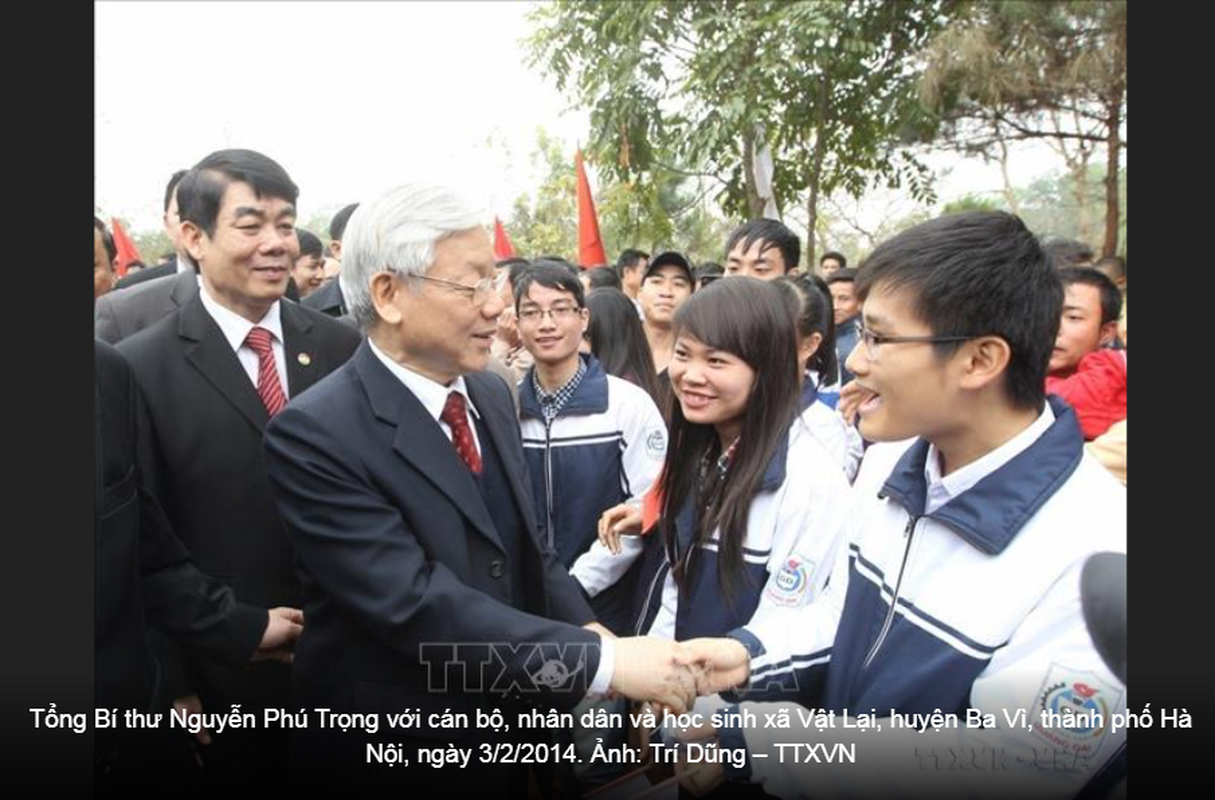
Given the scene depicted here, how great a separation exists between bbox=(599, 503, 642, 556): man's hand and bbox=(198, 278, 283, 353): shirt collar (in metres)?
1.08

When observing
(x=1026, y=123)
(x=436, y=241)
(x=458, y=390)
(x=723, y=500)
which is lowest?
(x=723, y=500)

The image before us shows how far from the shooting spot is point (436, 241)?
1.89 m

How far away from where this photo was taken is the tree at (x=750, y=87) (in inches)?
377

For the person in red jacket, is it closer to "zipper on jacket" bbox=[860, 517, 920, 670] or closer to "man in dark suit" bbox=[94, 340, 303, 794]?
"zipper on jacket" bbox=[860, 517, 920, 670]

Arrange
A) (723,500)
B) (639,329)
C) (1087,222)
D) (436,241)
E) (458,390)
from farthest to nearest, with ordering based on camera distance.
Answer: (1087,222) → (639,329) → (723,500) → (458,390) → (436,241)

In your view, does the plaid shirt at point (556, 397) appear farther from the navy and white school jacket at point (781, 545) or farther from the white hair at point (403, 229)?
the white hair at point (403, 229)

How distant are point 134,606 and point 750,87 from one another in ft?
28.9

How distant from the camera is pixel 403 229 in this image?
1884mm

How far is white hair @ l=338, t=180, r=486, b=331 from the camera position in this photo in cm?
188

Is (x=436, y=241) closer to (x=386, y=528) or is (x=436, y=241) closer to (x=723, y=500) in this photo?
(x=386, y=528)

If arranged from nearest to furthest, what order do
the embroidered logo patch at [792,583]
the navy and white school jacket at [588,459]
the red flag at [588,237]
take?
the embroidered logo patch at [792,583] → the navy and white school jacket at [588,459] → the red flag at [588,237]

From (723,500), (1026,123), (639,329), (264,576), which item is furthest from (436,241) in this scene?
(1026,123)

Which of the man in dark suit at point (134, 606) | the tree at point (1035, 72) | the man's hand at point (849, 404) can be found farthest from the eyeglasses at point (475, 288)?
the tree at point (1035, 72)

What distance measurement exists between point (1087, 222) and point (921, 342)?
21.7 m
